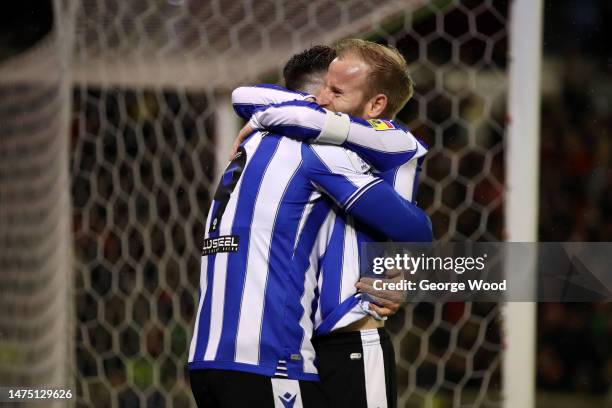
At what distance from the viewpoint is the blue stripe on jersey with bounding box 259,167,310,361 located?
1359mm

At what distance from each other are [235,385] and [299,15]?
1.48 m

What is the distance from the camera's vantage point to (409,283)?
1620mm

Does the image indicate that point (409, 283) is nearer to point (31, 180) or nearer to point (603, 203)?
point (31, 180)

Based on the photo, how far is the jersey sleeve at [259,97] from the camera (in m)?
1.50

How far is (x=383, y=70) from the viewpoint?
150 centimetres

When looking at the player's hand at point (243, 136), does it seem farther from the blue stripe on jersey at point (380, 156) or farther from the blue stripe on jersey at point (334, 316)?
the blue stripe on jersey at point (334, 316)

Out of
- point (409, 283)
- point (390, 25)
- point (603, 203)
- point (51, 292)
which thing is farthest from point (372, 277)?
point (603, 203)

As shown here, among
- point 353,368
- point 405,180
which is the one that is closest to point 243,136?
point 405,180

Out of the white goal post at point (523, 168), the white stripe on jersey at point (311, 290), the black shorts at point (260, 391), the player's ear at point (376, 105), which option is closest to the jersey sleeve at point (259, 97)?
the player's ear at point (376, 105)

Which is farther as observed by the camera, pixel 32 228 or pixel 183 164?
pixel 183 164

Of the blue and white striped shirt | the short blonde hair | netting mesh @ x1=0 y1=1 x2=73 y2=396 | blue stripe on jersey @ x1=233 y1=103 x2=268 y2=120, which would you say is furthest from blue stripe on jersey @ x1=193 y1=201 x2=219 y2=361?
netting mesh @ x1=0 y1=1 x2=73 y2=396

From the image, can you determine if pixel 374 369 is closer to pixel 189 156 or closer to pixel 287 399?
pixel 287 399

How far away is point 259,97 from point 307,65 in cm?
11

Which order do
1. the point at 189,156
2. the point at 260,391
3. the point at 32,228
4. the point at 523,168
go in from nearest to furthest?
the point at 260,391
the point at 523,168
the point at 32,228
the point at 189,156
